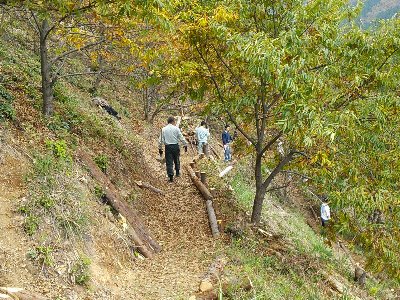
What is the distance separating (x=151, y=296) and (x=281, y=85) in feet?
13.2

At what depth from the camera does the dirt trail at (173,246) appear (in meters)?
6.73

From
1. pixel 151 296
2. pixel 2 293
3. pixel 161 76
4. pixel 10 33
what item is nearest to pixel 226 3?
pixel 161 76

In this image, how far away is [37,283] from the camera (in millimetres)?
5227

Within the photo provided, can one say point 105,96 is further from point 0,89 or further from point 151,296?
point 151,296

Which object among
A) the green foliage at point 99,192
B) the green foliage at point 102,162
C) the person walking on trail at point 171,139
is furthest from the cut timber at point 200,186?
the green foliage at point 99,192

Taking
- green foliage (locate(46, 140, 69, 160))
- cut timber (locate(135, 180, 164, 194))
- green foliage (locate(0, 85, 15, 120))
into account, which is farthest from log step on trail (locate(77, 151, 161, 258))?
cut timber (locate(135, 180, 164, 194))

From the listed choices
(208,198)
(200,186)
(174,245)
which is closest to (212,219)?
(208,198)

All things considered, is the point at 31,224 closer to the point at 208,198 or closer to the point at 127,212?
the point at 127,212

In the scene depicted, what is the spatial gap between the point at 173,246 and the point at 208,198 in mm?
2648

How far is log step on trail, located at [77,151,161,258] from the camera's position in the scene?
328 inches

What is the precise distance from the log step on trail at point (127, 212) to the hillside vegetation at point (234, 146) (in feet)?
0.16

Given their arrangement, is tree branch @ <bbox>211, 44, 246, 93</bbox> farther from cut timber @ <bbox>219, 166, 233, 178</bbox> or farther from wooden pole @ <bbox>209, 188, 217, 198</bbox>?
cut timber @ <bbox>219, 166, 233, 178</bbox>

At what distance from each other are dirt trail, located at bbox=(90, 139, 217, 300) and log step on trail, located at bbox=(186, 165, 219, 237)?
0.15 metres

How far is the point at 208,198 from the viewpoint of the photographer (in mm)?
11297
